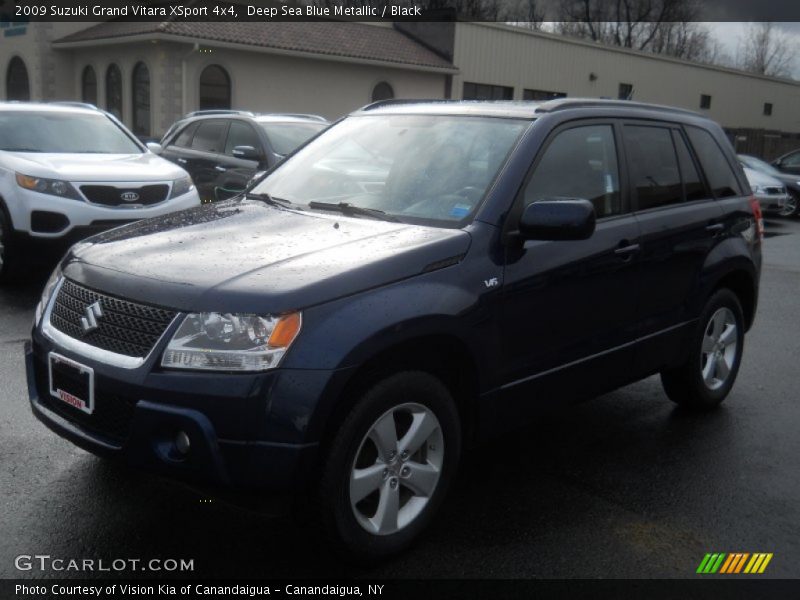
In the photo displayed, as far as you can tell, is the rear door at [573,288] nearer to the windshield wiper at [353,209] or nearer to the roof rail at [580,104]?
the roof rail at [580,104]

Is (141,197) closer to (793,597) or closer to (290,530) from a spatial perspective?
(290,530)

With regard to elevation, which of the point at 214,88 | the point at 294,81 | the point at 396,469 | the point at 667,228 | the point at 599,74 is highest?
→ the point at 599,74

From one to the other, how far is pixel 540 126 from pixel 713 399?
2.30 metres

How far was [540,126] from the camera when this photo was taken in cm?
Result: 414

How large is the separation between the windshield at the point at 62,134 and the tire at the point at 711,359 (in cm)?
664

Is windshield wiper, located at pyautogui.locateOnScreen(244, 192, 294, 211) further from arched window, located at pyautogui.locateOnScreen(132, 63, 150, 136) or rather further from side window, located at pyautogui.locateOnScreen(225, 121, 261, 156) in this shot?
arched window, located at pyautogui.locateOnScreen(132, 63, 150, 136)

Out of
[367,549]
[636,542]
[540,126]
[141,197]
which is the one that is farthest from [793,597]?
[141,197]

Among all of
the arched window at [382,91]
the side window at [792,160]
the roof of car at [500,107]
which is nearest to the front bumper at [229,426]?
the roof of car at [500,107]

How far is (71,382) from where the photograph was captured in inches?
133

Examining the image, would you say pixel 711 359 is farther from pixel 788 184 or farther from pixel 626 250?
pixel 788 184

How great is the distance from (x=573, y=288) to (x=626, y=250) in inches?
18.8

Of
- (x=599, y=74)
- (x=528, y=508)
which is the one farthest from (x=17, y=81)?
(x=528, y=508)

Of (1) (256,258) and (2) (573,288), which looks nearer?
(1) (256,258)

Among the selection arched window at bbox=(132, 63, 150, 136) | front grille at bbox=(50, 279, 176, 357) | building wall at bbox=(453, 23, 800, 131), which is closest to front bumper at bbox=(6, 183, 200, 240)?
front grille at bbox=(50, 279, 176, 357)
